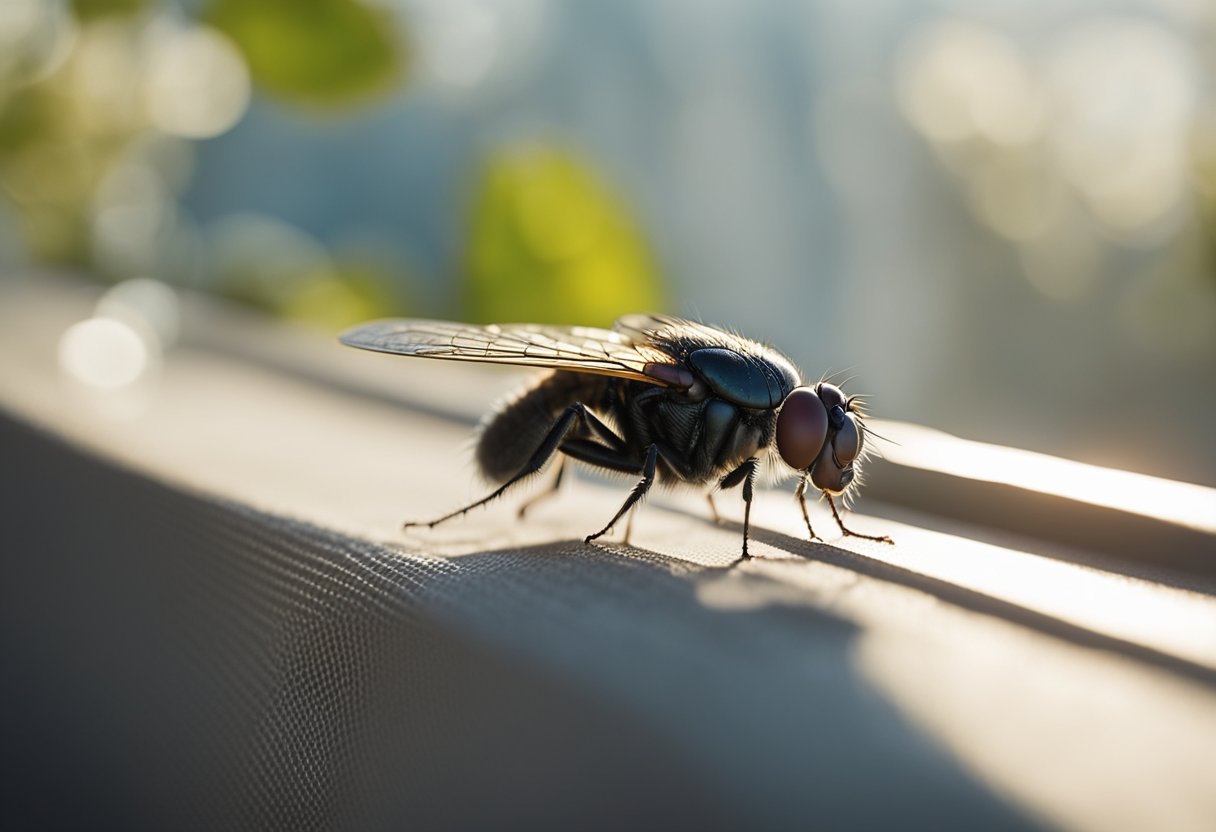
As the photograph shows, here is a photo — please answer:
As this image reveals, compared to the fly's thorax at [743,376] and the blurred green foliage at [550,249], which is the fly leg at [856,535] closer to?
the fly's thorax at [743,376]

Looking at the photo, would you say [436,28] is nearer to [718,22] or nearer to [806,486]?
[718,22]

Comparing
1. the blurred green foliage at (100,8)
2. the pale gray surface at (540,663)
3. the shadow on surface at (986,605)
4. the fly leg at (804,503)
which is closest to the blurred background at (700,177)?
the blurred green foliage at (100,8)

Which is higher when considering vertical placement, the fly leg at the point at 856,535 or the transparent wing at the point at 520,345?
the transparent wing at the point at 520,345

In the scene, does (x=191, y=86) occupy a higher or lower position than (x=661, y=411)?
higher

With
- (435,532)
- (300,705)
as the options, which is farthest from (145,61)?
(300,705)

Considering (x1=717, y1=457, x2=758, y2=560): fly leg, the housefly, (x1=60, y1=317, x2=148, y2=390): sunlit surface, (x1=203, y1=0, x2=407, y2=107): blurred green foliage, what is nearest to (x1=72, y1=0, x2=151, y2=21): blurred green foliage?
(x1=203, y1=0, x2=407, y2=107): blurred green foliage

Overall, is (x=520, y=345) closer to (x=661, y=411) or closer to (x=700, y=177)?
(x=661, y=411)

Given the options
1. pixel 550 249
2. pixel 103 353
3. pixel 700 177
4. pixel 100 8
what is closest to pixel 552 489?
pixel 103 353
